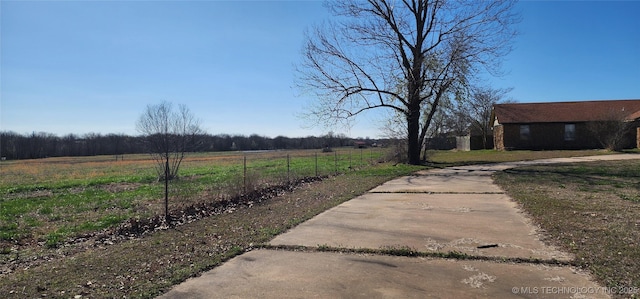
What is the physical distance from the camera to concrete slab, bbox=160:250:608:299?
149 inches

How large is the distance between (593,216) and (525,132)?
33403 mm

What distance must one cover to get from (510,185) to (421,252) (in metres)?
8.28

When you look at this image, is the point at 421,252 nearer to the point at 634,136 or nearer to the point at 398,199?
the point at 398,199

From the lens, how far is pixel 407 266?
463 centimetres

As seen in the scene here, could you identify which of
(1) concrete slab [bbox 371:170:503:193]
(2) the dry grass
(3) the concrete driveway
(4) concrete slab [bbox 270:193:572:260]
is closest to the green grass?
(1) concrete slab [bbox 371:170:503:193]

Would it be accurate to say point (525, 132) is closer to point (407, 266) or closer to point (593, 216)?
point (593, 216)

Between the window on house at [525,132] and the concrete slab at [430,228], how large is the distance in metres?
31.5

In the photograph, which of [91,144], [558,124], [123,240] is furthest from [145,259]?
[91,144]

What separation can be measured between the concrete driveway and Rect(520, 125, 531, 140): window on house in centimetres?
3325

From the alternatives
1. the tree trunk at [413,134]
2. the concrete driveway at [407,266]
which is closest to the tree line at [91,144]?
the tree trunk at [413,134]

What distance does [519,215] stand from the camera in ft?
24.5

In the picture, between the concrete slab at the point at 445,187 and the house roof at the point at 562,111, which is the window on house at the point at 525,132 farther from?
the concrete slab at the point at 445,187

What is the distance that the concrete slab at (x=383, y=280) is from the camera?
12.5 ft

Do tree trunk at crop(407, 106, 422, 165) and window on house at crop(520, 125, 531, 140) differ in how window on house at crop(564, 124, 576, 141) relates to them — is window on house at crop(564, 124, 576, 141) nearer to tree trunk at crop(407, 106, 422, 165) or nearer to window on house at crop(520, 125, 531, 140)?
window on house at crop(520, 125, 531, 140)
